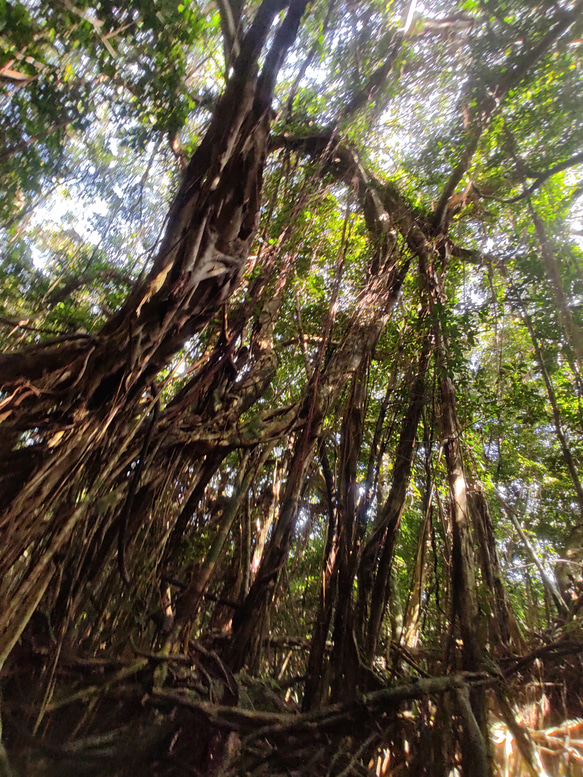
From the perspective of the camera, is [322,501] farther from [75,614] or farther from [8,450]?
[8,450]

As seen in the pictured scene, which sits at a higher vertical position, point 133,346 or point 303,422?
point 303,422

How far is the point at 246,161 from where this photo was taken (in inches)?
75.9

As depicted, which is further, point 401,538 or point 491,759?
point 401,538

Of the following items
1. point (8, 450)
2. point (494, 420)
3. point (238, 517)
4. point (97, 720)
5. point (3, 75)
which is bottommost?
point (97, 720)

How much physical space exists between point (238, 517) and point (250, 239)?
58.7 inches

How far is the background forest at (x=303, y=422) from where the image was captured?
1.45 meters

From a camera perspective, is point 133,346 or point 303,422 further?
point 303,422

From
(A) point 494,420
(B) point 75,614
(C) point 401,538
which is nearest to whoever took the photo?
(B) point 75,614

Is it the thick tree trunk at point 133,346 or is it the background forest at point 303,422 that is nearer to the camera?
the thick tree trunk at point 133,346

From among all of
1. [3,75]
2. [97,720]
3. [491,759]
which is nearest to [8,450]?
[97,720]

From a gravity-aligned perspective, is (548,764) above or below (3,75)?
below

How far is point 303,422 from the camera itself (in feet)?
6.79

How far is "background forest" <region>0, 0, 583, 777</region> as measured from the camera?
1.45 m

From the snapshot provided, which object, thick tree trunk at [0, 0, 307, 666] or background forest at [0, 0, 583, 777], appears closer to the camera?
thick tree trunk at [0, 0, 307, 666]
